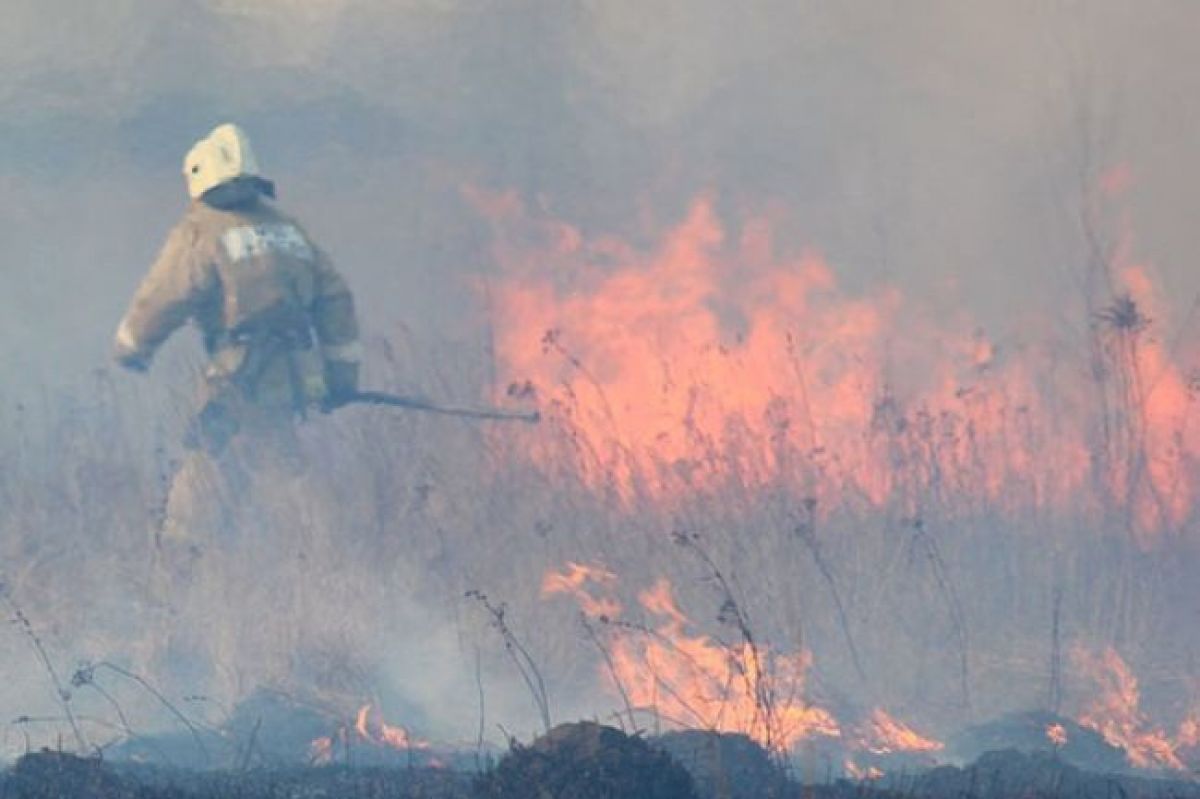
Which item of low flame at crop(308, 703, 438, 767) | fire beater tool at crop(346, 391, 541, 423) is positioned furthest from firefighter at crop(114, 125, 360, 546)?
low flame at crop(308, 703, 438, 767)

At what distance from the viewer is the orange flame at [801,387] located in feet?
69.6

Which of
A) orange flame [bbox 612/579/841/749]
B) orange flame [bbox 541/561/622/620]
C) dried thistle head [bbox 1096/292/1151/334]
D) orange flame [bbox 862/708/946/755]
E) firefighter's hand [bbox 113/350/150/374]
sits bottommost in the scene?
orange flame [bbox 862/708/946/755]

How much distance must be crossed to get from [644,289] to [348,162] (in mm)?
5614

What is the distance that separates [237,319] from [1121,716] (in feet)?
33.3

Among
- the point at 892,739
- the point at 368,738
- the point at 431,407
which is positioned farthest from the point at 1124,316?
the point at 368,738

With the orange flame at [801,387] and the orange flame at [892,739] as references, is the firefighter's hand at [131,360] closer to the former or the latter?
the orange flame at [801,387]

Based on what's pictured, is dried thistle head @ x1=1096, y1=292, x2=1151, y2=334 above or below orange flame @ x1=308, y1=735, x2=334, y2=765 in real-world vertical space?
above

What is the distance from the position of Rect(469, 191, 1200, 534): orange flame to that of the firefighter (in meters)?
3.41

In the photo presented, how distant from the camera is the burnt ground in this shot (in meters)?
10.1

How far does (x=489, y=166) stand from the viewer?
83.0 ft

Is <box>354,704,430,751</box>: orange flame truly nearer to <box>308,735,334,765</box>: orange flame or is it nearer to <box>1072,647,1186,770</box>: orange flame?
<box>308,735,334,765</box>: orange flame

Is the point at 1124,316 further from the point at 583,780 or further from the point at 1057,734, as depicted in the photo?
the point at 583,780

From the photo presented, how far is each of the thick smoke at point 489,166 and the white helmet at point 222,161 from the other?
4.39 meters

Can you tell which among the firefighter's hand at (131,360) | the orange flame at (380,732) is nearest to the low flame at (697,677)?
the orange flame at (380,732)
